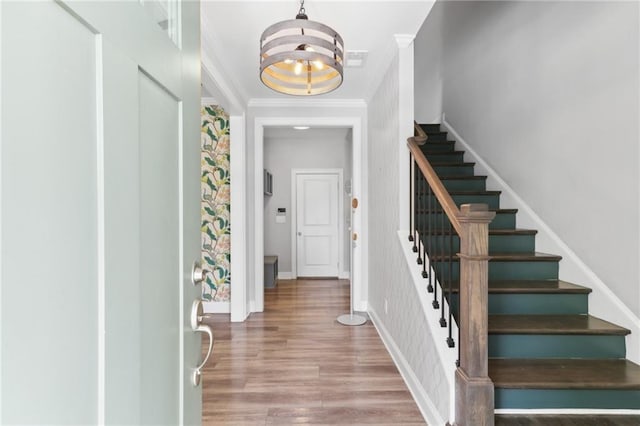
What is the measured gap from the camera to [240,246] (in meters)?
3.69

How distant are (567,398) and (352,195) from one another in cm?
277

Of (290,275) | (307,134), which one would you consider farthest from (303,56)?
(290,275)

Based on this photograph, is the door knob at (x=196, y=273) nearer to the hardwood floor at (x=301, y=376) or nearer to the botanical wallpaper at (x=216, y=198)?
the hardwood floor at (x=301, y=376)

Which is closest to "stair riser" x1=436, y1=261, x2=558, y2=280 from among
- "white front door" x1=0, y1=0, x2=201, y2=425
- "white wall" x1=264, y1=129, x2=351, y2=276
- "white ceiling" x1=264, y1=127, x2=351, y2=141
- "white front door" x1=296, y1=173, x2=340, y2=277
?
"white front door" x1=0, y1=0, x2=201, y2=425

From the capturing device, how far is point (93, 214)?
542mm

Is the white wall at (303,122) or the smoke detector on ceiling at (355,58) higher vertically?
the smoke detector on ceiling at (355,58)

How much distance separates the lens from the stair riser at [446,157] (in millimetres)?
3734

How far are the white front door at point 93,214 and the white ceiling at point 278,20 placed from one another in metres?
1.55

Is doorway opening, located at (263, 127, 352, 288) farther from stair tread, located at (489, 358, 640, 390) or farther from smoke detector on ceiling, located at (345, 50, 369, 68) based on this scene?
stair tread, located at (489, 358, 640, 390)

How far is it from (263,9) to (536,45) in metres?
2.18

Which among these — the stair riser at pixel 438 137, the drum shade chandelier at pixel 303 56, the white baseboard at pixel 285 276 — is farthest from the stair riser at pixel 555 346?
the white baseboard at pixel 285 276

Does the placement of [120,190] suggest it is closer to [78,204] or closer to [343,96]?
[78,204]

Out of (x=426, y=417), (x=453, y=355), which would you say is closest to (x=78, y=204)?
(x=453, y=355)

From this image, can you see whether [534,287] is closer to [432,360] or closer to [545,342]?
[545,342]
